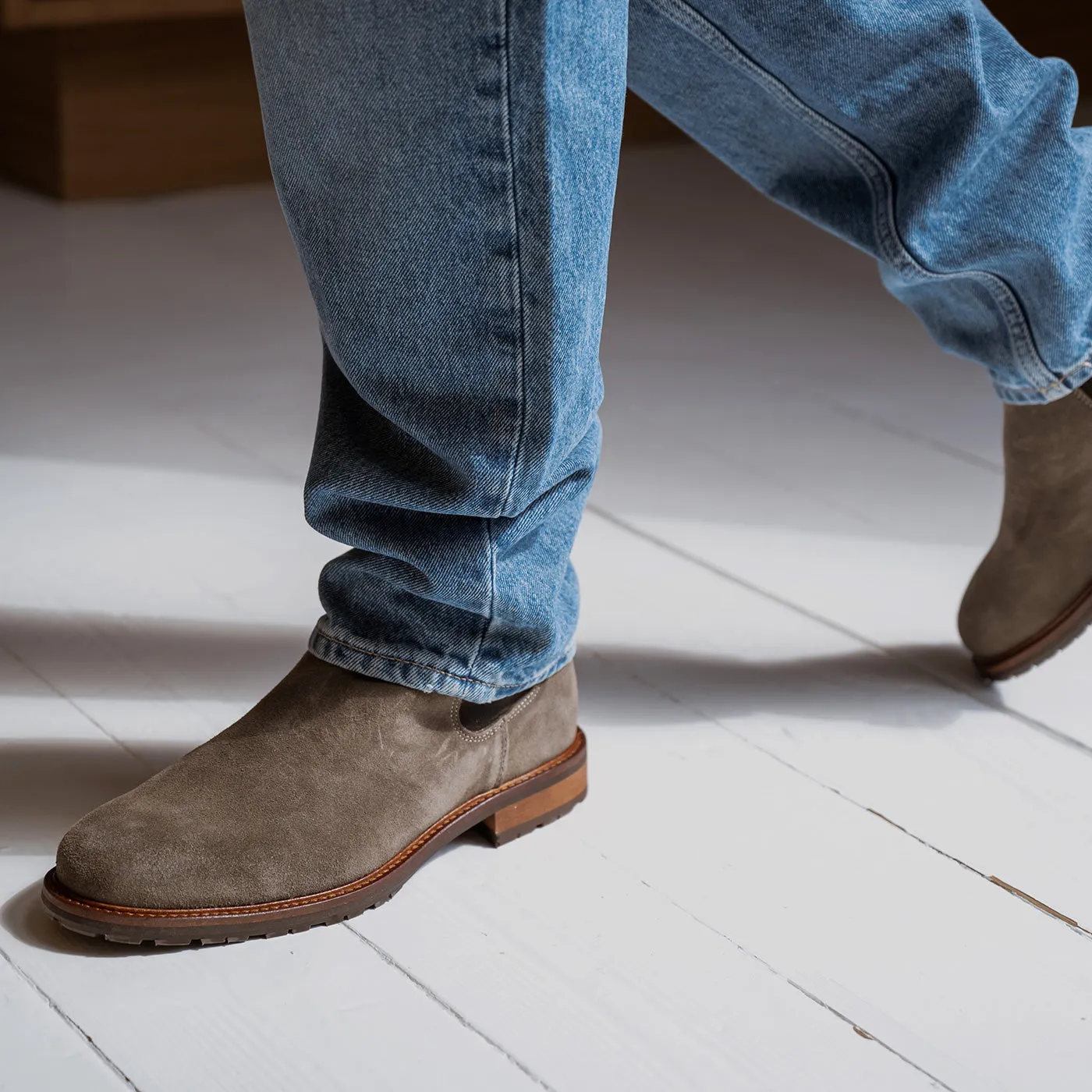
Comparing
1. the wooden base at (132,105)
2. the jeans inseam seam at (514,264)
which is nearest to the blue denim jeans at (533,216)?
the jeans inseam seam at (514,264)

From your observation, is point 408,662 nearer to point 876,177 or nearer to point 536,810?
point 536,810

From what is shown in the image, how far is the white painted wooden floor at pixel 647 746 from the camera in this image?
64 centimetres

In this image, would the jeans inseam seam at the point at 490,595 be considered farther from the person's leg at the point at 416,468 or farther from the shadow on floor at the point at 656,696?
the shadow on floor at the point at 656,696

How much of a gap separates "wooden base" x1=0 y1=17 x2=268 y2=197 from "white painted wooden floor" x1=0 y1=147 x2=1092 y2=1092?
610 mm

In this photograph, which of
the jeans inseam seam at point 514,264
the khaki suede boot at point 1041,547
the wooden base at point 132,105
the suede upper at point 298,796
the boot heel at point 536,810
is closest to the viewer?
the jeans inseam seam at point 514,264

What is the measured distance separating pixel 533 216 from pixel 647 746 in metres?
0.38

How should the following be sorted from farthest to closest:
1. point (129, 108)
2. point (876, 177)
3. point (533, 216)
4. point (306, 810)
Answer: point (129, 108), point (876, 177), point (306, 810), point (533, 216)

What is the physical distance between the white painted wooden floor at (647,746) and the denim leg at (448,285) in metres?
0.15

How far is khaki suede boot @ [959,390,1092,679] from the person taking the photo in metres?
0.92

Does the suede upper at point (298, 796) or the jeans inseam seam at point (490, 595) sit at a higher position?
the jeans inseam seam at point (490, 595)

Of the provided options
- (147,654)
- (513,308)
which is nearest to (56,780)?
(147,654)

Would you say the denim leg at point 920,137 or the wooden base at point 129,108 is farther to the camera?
the wooden base at point 129,108

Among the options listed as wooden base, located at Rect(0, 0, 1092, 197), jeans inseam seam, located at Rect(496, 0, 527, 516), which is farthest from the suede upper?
wooden base, located at Rect(0, 0, 1092, 197)

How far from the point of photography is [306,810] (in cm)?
71
